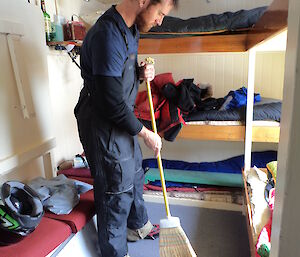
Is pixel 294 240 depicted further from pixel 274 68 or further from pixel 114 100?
pixel 274 68

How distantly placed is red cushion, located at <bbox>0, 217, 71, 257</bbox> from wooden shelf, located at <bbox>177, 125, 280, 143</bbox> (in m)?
1.04

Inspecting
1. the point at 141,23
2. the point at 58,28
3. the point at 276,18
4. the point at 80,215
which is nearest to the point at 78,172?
the point at 80,215

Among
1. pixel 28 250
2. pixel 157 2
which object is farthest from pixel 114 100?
pixel 28 250

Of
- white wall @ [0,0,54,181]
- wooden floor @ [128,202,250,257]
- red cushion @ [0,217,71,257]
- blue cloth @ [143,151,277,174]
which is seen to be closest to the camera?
red cushion @ [0,217,71,257]

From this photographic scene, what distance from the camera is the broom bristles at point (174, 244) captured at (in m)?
1.30

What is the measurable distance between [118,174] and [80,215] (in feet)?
0.96

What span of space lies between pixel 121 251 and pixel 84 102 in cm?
74

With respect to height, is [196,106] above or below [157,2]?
below

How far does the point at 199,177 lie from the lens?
2.37m

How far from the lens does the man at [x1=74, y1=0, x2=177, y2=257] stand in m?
1.17

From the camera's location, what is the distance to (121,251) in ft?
4.69

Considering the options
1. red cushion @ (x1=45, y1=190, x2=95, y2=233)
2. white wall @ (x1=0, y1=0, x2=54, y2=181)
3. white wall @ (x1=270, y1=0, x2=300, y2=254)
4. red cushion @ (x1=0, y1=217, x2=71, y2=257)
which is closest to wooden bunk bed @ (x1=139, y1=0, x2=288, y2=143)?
white wall @ (x1=0, y1=0, x2=54, y2=181)

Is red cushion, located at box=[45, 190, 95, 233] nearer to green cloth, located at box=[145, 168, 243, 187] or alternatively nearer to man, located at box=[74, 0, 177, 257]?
man, located at box=[74, 0, 177, 257]

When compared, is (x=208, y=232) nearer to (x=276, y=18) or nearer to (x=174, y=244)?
(x=174, y=244)
